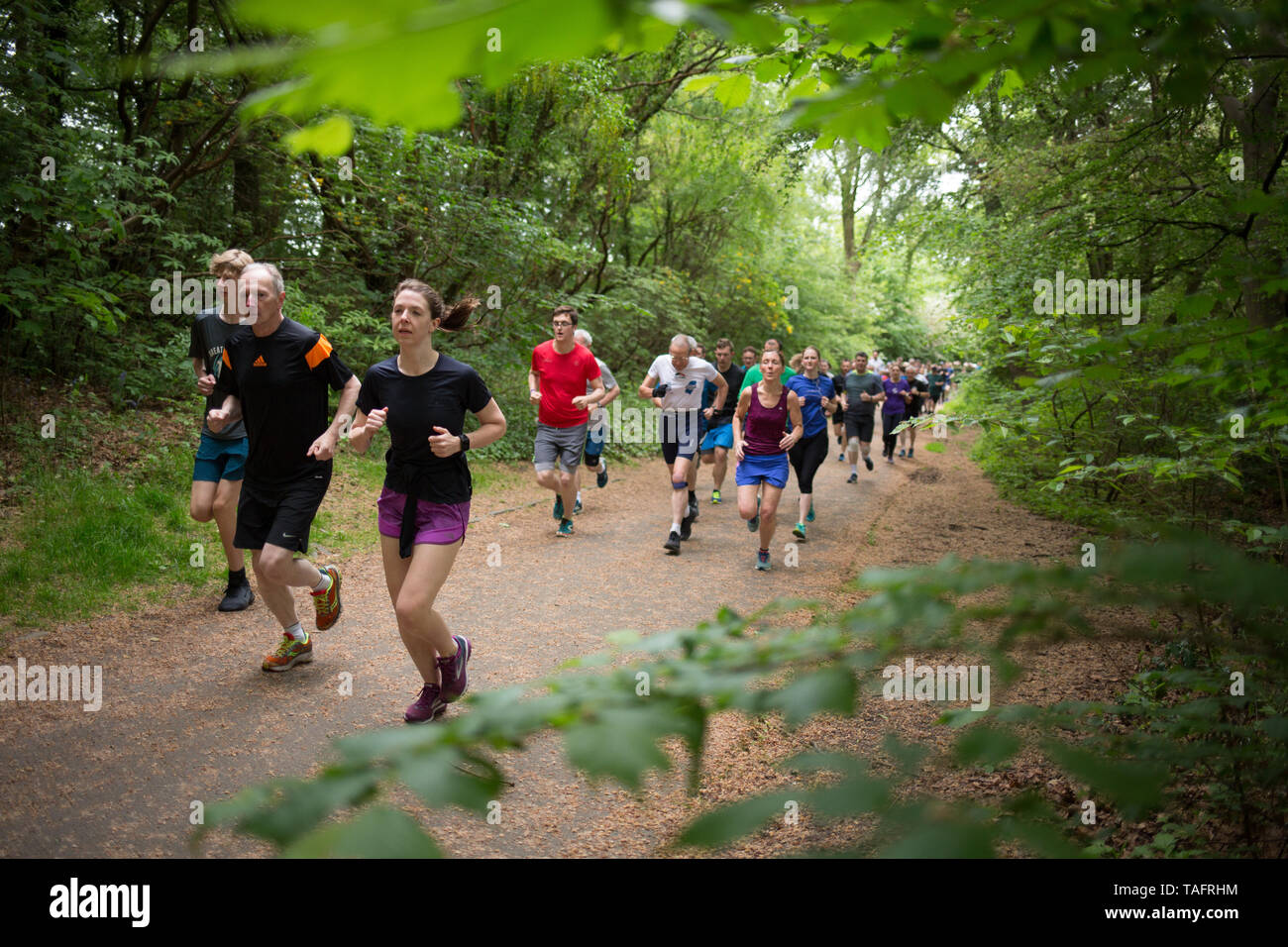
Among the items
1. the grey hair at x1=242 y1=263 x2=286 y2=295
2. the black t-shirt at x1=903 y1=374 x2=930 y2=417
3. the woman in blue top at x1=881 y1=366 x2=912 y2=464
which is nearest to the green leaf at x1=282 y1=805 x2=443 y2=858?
the grey hair at x1=242 y1=263 x2=286 y2=295

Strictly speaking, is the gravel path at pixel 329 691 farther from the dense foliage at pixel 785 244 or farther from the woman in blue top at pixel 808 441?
the woman in blue top at pixel 808 441

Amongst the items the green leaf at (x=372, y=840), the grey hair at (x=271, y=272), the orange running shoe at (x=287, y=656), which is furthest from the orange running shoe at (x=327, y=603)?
the green leaf at (x=372, y=840)

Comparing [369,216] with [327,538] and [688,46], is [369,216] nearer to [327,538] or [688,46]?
[327,538]

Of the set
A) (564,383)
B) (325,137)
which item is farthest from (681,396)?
(325,137)

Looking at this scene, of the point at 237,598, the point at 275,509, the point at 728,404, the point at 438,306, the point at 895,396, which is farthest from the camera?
the point at 895,396

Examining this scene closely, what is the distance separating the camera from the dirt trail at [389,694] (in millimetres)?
3768

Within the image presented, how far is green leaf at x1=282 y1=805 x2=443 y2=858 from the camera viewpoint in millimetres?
827

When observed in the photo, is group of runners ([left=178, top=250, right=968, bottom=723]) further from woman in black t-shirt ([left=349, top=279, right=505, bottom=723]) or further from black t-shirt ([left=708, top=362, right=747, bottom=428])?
black t-shirt ([left=708, top=362, right=747, bottom=428])

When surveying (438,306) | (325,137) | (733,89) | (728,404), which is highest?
(733,89)

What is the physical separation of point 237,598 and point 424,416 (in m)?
3.34

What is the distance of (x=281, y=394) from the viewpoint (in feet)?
17.1

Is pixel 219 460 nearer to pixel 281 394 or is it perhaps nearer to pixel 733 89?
pixel 281 394
